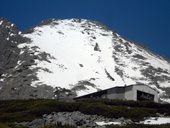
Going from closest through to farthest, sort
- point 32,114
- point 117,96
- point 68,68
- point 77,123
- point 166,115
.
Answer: point 77,123
point 32,114
point 166,115
point 117,96
point 68,68

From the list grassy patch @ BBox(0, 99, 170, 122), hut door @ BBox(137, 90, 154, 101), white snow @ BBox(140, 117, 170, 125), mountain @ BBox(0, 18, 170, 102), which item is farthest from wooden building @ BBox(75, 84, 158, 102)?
mountain @ BBox(0, 18, 170, 102)

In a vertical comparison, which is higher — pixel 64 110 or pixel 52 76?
pixel 52 76

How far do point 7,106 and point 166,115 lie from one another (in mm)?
27045

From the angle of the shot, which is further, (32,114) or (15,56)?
(15,56)

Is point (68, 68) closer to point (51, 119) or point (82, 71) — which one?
point (82, 71)

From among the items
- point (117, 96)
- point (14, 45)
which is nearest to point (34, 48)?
point (14, 45)

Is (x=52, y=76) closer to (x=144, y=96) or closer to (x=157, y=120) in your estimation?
(x=144, y=96)

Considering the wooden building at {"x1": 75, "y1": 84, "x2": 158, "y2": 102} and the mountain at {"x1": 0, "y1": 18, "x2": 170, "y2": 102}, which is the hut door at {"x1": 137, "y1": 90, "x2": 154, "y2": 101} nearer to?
the wooden building at {"x1": 75, "y1": 84, "x2": 158, "y2": 102}

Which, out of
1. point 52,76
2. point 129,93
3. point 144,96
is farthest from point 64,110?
point 52,76

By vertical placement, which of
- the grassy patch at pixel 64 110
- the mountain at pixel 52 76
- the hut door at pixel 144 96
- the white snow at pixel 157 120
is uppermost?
the mountain at pixel 52 76

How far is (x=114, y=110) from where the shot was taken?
6962 cm

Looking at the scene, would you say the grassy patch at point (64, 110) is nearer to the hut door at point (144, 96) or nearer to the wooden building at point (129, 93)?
the wooden building at point (129, 93)

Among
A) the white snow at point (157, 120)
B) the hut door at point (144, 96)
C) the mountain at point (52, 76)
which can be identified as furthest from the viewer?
the mountain at point (52, 76)

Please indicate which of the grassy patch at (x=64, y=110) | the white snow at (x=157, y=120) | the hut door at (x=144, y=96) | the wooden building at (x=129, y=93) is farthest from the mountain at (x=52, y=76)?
the white snow at (x=157, y=120)
